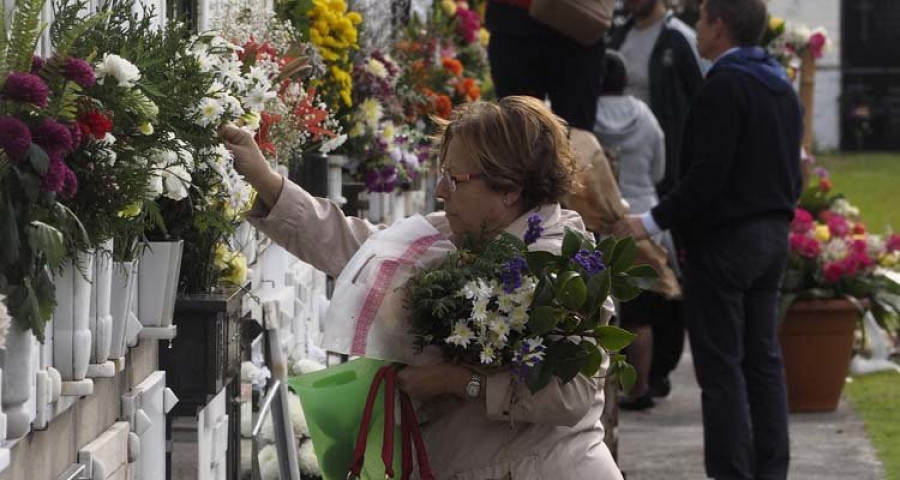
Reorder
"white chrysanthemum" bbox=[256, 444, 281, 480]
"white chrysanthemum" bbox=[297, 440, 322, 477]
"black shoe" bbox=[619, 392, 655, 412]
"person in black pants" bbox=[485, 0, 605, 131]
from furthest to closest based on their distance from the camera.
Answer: "black shoe" bbox=[619, 392, 655, 412] → "person in black pants" bbox=[485, 0, 605, 131] → "white chrysanthemum" bbox=[297, 440, 322, 477] → "white chrysanthemum" bbox=[256, 444, 281, 480]

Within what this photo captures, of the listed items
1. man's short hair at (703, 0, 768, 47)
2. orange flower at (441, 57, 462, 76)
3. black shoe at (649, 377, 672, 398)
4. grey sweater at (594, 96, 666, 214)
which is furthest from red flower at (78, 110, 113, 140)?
black shoe at (649, 377, 672, 398)

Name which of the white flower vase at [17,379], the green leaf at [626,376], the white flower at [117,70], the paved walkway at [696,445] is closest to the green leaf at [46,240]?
the white flower vase at [17,379]

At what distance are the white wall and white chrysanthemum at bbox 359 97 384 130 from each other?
22931 mm

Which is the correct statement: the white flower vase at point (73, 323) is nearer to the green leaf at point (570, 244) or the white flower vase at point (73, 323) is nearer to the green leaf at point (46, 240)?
the green leaf at point (46, 240)

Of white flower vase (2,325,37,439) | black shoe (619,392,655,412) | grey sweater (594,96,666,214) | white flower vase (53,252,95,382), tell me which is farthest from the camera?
black shoe (619,392,655,412)

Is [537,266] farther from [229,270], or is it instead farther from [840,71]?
[840,71]

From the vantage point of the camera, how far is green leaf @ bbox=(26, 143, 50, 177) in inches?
102

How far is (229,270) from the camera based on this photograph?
4309 millimetres

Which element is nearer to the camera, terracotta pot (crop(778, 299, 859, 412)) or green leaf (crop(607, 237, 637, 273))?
green leaf (crop(607, 237, 637, 273))

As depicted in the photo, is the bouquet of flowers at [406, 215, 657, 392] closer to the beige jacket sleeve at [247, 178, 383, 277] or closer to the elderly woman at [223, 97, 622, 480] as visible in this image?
the elderly woman at [223, 97, 622, 480]

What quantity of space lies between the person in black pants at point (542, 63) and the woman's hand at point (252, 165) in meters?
3.50

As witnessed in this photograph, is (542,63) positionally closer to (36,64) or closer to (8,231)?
(36,64)

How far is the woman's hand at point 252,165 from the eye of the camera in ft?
12.5

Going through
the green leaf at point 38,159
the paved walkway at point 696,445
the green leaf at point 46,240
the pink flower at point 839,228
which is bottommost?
the paved walkway at point 696,445
